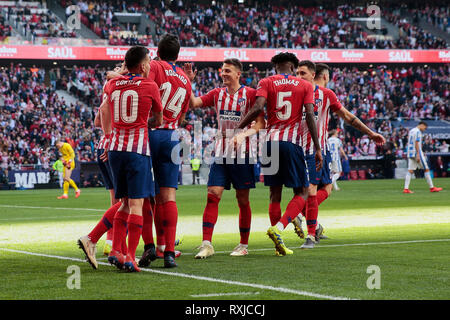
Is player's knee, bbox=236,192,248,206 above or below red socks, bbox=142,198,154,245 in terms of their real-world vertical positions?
above

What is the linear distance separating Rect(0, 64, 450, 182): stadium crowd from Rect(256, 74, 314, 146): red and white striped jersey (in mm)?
Result: 28781

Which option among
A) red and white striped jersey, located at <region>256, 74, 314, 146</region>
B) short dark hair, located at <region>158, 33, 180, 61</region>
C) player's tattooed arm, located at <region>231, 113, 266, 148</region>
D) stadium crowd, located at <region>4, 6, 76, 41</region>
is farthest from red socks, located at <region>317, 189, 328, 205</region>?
stadium crowd, located at <region>4, 6, 76, 41</region>

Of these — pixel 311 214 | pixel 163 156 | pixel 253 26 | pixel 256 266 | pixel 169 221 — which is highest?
pixel 253 26

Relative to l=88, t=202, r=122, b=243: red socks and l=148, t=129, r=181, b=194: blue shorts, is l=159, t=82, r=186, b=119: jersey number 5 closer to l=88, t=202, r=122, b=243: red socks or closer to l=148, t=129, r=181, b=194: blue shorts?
l=148, t=129, r=181, b=194: blue shorts

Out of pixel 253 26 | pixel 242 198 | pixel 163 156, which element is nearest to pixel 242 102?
pixel 242 198

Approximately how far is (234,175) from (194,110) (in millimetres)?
35769

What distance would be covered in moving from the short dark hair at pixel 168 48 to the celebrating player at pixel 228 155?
2.64 feet

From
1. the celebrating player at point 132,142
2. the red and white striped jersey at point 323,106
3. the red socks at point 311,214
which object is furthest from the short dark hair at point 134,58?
the red socks at point 311,214

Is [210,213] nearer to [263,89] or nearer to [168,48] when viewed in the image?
[263,89]

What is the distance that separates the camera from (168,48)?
813 cm

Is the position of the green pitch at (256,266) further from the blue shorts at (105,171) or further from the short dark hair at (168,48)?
the short dark hair at (168,48)

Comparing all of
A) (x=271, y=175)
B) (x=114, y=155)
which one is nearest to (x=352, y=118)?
(x=271, y=175)

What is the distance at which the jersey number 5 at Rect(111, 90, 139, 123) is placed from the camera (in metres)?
7.32
